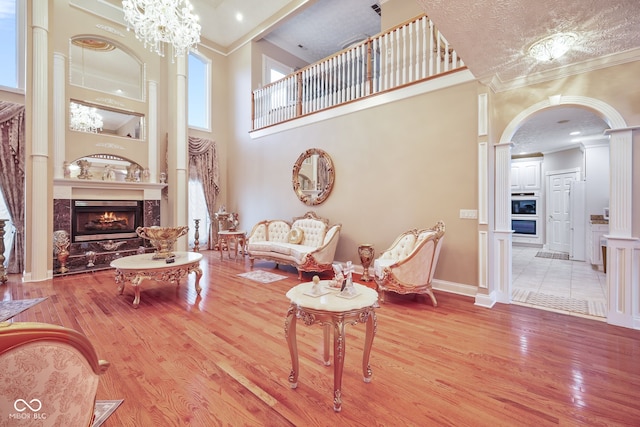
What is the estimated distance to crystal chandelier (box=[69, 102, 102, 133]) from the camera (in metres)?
5.55

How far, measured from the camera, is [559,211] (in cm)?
781

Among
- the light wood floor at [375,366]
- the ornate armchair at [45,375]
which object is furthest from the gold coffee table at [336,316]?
the ornate armchair at [45,375]

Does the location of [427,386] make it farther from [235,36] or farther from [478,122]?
[235,36]

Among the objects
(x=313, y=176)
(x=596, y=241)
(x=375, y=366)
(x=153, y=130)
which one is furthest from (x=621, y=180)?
(x=153, y=130)

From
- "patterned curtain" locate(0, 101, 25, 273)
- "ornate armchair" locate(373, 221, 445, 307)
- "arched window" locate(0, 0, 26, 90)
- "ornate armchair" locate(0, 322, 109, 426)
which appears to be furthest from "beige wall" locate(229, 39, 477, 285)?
"arched window" locate(0, 0, 26, 90)

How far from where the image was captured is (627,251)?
2928 millimetres

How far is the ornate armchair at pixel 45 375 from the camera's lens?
77 centimetres

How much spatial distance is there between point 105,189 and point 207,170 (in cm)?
240

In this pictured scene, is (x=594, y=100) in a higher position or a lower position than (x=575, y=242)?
higher

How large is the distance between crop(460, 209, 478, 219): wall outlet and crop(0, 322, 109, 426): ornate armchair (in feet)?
13.4

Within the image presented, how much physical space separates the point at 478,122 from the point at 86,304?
18.2 feet

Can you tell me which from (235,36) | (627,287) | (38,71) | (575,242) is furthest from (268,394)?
(235,36)

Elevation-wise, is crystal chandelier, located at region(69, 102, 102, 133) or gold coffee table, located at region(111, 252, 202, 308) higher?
crystal chandelier, located at region(69, 102, 102, 133)

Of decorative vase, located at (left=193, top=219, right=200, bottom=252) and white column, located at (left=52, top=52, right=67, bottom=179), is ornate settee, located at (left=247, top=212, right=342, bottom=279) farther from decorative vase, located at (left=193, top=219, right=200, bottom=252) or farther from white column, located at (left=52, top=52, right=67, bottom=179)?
white column, located at (left=52, top=52, right=67, bottom=179)
